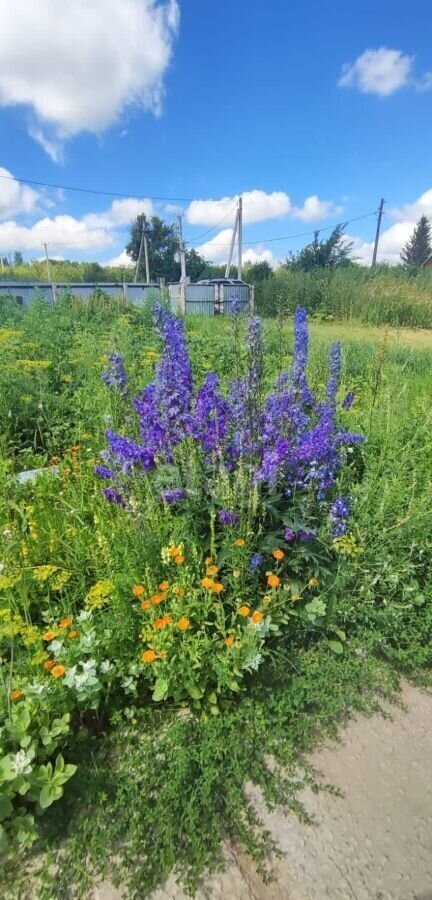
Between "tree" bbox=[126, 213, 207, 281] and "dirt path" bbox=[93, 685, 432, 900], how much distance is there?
5796 centimetres

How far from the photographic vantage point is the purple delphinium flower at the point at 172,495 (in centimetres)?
199

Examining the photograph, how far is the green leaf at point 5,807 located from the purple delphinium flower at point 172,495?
44.1 inches

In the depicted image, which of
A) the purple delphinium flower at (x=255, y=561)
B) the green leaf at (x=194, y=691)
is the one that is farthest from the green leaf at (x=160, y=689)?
the purple delphinium flower at (x=255, y=561)

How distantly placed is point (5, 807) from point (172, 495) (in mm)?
1165

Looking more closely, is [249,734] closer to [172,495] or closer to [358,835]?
[358,835]

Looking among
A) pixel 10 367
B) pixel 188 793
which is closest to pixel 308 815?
pixel 188 793

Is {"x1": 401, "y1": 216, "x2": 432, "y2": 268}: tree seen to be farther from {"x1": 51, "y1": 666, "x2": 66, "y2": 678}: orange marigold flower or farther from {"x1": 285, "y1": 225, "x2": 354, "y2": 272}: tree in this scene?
{"x1": 51, "y1": 666, "x2": 66, "y2": 678}: orange marigold flower

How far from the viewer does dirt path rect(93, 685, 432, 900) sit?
117cm

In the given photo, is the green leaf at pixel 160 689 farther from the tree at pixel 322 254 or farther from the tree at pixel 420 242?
the tree at pixel 420 242

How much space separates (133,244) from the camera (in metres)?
57.9

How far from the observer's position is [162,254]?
59.1m

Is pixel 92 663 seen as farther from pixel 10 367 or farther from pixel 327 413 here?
pixel 10 367

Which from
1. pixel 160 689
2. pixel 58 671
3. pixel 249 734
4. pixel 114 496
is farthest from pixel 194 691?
pixel 114 496

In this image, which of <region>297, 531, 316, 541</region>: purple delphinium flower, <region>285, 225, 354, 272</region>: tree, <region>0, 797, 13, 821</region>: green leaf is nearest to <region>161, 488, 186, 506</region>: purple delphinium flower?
<region>297, 531, 316, 541</region>: purple delphinium flower
